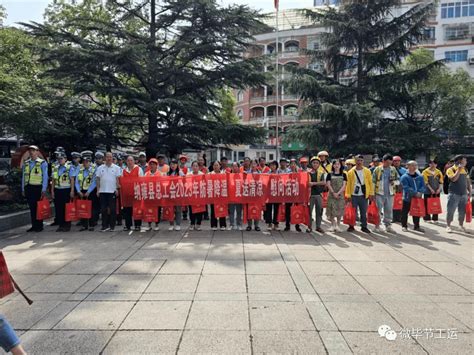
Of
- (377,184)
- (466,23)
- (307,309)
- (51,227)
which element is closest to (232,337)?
(307,309)

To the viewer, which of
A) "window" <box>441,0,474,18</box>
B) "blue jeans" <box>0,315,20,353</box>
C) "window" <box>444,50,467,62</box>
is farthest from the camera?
"window" <box>444,50,467,62</box>

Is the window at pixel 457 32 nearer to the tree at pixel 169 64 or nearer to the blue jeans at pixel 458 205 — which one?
the tree at pixel 169 64

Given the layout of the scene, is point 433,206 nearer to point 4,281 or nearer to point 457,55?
point 4,281

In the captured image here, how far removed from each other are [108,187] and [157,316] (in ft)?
16.4

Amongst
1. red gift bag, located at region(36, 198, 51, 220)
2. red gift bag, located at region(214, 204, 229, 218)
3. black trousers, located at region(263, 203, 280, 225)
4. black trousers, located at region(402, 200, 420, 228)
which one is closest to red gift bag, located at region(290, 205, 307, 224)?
black trousers, located at region(263, 203, 280, 225)

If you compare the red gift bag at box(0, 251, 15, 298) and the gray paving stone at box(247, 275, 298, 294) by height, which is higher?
the red gift bag at box(0, 251, 15, 298)

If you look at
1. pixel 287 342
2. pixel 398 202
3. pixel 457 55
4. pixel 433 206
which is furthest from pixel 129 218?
pixel 457 55

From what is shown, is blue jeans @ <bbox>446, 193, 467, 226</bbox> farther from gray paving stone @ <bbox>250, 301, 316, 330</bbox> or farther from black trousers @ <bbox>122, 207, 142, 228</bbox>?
black trousers @ <bbox>122, 207, 142, 228</bbox>

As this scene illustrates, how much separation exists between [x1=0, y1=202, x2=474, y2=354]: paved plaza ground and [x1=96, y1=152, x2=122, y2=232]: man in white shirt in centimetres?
111

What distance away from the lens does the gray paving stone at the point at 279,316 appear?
11.1 ft

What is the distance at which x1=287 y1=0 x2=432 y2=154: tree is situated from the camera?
57.4 ft

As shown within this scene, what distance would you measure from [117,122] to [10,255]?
8583mm

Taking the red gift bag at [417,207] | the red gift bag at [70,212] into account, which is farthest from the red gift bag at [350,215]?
the red gift bag at [70,212]

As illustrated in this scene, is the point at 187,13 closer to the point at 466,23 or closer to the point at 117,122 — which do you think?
the point at 117,122
